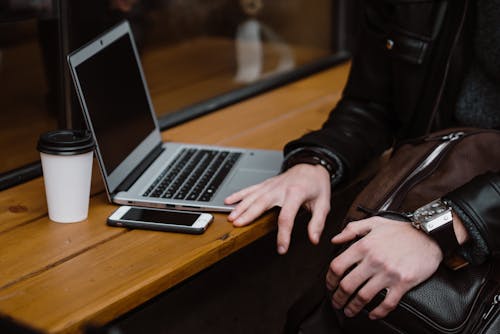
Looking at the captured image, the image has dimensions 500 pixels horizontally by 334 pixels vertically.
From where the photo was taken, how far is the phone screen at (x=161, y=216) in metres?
1.38

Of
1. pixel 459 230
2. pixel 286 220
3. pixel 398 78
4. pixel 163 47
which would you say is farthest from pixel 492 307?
pixel 163 47

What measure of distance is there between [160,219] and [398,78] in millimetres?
603

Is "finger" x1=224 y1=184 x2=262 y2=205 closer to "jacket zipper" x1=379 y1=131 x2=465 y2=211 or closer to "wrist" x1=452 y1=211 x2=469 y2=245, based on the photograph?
"jacket zipper" x1=379 y1=131 x2=465 y2=211

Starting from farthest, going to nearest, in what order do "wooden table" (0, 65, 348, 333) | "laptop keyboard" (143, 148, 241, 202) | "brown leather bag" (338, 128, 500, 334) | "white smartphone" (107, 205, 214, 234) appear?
"laptop keyboard" (143, 148, 241, 202)
"white smartphone" (107, 205, 214, 234)
"brown leather bag" (338, 128, 500, 334)
"wooden table" (0, 65, 348, 333)

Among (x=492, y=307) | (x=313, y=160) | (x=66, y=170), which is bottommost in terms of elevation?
(x=492, y=307)

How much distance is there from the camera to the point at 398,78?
66.0 inches

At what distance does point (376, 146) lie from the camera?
5.57ft

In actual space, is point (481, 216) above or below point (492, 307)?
above

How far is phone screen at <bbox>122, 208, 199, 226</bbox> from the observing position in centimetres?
138

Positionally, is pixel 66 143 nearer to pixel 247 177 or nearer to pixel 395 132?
pixel 247 177

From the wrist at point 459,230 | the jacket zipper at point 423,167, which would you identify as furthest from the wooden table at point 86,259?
the wrist at point 459,230

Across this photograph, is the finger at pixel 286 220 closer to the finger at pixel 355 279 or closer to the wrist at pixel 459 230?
the finger at pixel 355 279

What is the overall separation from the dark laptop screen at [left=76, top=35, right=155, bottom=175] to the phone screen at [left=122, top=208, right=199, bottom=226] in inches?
3.4

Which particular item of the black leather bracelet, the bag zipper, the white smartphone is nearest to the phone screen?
the white smartphone
